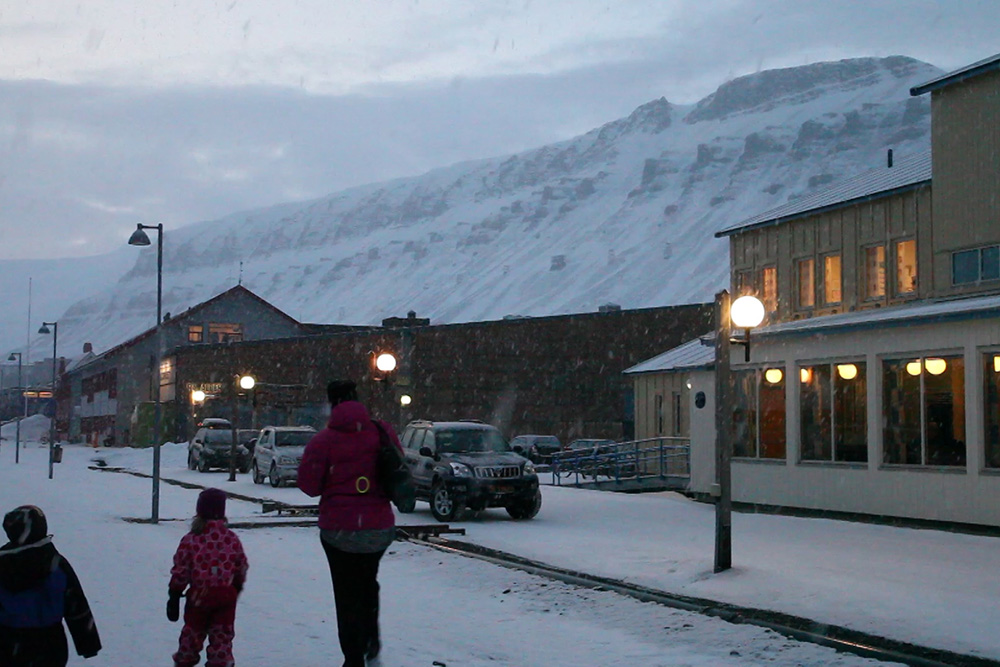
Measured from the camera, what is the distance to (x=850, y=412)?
21094 mm

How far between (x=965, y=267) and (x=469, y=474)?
1032cm

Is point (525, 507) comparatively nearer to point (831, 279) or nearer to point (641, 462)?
point (831, 279)

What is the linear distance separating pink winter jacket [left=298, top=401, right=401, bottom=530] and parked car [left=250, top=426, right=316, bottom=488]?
1004 inches

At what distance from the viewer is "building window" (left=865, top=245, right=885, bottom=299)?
26.2 m

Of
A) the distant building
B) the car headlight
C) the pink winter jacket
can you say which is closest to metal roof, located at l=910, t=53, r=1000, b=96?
the car headlight

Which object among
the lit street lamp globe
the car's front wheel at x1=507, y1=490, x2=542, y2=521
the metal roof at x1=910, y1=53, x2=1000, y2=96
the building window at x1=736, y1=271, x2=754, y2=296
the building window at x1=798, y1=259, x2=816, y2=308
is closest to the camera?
the lit street lamp globe

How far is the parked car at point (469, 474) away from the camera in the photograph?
21797mm

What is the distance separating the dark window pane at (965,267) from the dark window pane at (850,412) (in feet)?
11.0

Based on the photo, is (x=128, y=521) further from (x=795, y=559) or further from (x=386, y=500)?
(x=386, y=500)

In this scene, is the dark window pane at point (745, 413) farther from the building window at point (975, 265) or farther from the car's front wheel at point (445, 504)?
the car's front wheel at point (445, 504)

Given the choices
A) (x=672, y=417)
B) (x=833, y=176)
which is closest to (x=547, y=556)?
(x=672, y=417)

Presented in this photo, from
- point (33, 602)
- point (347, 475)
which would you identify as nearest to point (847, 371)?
point (347, 475)

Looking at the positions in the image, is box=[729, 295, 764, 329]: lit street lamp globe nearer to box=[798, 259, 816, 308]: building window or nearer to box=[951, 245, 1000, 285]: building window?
box=[951, 245, 1000, 285]: building window

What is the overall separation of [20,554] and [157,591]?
22.9 ft
